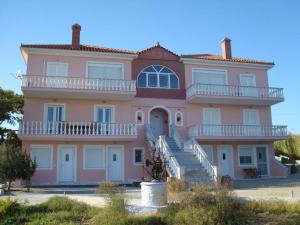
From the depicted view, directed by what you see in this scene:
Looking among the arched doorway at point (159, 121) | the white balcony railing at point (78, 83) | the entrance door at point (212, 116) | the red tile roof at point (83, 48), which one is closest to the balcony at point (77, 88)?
the white balcony railing at point (78, 83)

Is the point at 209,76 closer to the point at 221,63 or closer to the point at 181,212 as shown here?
the point at 221,63

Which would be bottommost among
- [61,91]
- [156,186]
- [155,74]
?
[156,186]

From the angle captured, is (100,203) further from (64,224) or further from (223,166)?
(223,166)

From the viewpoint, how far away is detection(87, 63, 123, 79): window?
77.5 ft

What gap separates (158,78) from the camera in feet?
81.7

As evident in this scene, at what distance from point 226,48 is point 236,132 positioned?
26.1 feet

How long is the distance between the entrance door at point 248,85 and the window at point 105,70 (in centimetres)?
945

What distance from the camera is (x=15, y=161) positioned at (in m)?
16.6

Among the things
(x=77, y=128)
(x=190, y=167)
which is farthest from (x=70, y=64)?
(x=190, y=167)

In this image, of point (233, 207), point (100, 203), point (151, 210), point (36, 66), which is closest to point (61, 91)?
point (36, 66)

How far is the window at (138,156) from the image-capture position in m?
23.2

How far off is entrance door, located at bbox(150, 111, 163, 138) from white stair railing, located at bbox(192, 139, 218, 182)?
375 cm

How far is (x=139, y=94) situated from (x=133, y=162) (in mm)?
4998

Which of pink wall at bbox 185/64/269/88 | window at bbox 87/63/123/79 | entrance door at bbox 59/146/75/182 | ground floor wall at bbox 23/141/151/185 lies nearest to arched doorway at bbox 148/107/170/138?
ground floor wall at bbox 23/141/151/185
